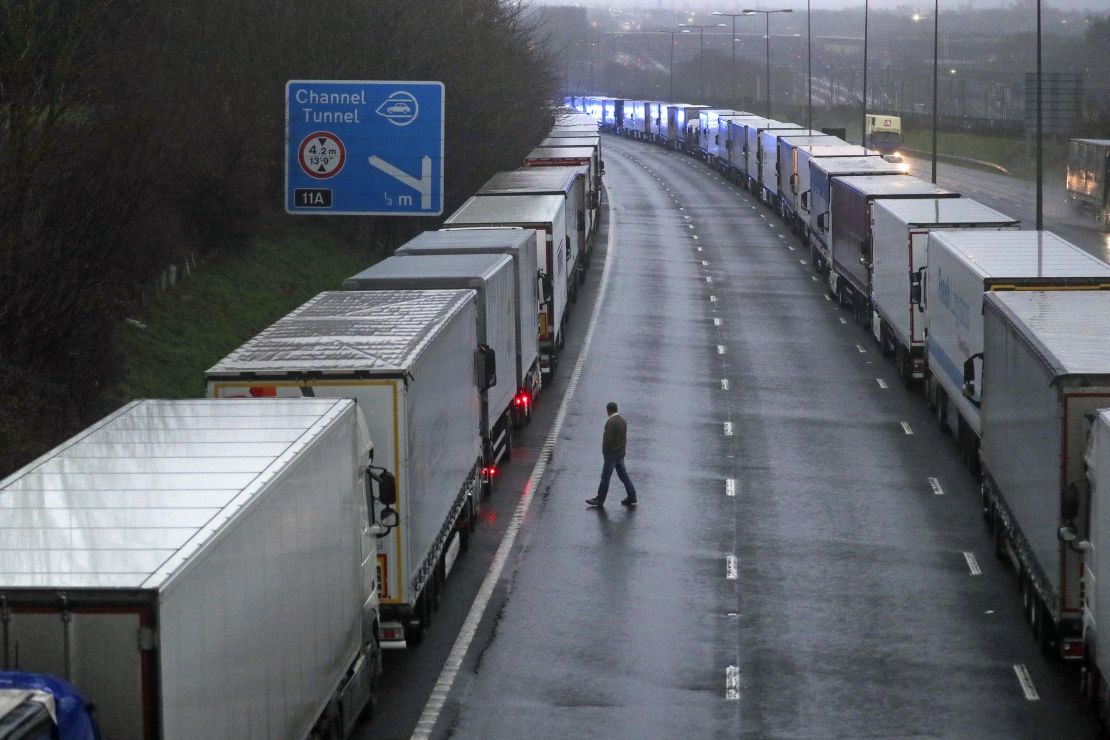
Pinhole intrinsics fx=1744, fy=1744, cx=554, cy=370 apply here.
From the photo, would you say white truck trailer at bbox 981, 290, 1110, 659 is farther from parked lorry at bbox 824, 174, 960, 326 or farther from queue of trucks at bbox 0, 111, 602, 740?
parked lorry at bbox 824, 174, 960, 326

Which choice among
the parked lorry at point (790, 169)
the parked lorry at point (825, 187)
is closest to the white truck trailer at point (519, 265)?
the parked lorry at point (825, 187)

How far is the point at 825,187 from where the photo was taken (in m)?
49.4

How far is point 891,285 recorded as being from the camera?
35219mm

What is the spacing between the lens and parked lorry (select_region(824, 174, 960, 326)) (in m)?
39.1

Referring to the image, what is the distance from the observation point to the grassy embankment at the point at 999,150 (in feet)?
313

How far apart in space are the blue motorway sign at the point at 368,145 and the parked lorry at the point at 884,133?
84838 millimetres

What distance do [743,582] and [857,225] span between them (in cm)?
2123

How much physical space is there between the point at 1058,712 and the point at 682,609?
4905 mm

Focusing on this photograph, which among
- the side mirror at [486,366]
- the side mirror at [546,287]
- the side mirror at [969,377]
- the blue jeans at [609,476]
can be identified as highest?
the side mirror at [546,287]

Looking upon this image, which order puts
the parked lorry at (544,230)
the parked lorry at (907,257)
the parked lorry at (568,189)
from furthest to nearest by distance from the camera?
1. the parked lorry at (568,189)
2. the parked lorry at (544,230)
3. the parked lorry at (907,257)

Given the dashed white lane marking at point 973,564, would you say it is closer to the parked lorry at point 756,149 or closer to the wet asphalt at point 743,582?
the wet asphalt at point 743,582

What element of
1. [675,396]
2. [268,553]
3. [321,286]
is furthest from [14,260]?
[321,286]

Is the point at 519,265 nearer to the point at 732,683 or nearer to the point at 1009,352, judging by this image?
the point at 1009,352

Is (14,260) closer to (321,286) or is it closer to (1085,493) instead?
(1085,493)
